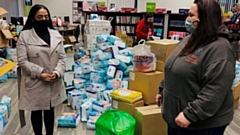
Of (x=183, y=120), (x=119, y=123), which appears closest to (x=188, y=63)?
(x=183, y=120)

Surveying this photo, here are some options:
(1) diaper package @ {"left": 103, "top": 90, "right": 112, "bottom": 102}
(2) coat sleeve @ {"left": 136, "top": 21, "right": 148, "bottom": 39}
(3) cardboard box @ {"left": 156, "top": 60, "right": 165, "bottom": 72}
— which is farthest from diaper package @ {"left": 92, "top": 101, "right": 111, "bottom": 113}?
(2) coat sleeve @ {"left": 136, "top": 21, "right": 148, "bottom": 39}

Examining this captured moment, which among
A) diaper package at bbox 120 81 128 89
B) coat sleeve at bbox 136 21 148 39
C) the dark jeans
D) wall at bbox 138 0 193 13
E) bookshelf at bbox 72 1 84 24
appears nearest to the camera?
the dark jeans

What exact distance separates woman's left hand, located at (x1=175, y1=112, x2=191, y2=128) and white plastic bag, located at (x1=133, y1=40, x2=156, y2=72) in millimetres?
1301

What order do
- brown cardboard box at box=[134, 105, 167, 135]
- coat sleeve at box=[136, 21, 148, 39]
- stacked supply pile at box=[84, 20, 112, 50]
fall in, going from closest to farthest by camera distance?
brown cardboard box at box=[134, 105, 167, 135] < stacked supply pile at box=[84, 20, 112, 50] < coat sleeve at box=[136, 21, 148, 39]

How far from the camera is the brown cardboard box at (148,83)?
8.11ft

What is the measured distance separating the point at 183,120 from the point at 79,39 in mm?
7131

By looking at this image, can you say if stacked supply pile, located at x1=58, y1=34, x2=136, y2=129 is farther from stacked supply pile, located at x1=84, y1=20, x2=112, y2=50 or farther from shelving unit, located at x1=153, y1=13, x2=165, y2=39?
shelving unit, located at x1=153, y1=13, x2=165, y2=39

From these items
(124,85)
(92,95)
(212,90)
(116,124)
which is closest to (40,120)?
(116,124)

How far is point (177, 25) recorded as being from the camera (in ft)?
22.6

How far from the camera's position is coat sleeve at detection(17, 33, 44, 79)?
189 centimetres

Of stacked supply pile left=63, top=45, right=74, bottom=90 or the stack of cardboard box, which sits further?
stacked supply pile left=63, top=45, right=74, bottom=90

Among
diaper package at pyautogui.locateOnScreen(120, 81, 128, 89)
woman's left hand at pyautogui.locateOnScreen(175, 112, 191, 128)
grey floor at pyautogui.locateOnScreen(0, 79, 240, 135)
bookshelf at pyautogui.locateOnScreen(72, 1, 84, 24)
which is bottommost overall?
grey floor at pyautogui.locateOnScreen(0, 79, 240, 135)

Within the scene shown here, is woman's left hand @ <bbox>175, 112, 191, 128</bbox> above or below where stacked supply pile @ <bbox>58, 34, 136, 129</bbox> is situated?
above

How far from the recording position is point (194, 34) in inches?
49.0
